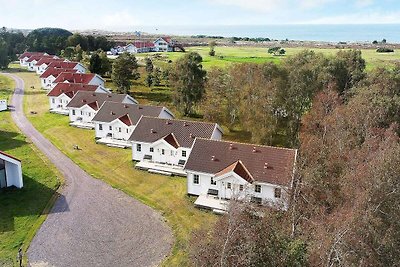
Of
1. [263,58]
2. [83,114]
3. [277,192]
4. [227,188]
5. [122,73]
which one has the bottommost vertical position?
[227,188]

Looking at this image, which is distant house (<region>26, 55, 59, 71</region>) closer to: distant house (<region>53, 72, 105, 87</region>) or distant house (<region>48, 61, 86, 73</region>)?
distant house (<region>48, 61, 86, 73</region>)

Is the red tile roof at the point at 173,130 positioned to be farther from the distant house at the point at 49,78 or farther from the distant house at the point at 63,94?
the distant house at the point at 49,78

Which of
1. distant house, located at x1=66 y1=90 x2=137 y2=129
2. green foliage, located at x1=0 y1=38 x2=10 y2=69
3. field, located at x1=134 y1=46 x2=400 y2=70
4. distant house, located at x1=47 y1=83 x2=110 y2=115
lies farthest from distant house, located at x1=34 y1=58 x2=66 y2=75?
distant house, located at x1=66 y1=90 x2=137 y2=129

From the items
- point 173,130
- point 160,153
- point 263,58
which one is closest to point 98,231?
point 160,153

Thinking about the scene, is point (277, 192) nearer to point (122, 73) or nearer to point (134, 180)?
point (134, 180)

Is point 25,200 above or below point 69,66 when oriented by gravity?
below

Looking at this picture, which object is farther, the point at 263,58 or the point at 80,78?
the point at 263,58

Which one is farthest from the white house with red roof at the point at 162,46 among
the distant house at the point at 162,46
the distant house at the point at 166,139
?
the distant house at the point at 166,139
